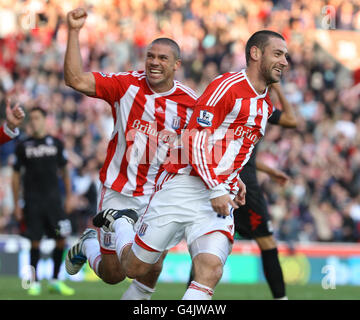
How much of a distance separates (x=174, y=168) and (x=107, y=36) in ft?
49.7

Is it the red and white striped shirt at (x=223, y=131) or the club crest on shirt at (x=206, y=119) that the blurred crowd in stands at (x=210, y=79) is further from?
the club crest on shirt at (x=206, y=119)

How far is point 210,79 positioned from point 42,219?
9.53 meters

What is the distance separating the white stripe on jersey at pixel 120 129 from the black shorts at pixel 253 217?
176 centimetres

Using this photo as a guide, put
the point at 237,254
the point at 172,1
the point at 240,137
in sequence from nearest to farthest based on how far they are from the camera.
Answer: the point at 240,137 < the point at 237,254 < the point at 172,1

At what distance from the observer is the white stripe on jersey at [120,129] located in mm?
7371

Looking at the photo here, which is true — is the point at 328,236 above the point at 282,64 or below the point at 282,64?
below

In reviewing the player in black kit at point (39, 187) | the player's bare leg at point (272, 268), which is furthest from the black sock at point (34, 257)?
the player's bare leg at point (272, 268)

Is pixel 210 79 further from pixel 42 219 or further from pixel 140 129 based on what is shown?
pixel 140 129

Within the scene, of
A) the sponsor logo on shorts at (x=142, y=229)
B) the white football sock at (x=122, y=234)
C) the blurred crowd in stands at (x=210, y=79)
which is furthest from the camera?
the blurred crowd in stands at (x=210, y=79)

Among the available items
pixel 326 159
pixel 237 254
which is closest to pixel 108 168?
pixel 237 254

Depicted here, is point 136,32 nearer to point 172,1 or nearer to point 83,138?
point 172,1

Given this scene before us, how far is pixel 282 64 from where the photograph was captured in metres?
6.56

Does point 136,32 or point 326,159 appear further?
point 136,32

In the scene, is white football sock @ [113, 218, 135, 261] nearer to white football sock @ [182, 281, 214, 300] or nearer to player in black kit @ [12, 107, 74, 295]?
white football sock @ [182, 281, 214, 300]
